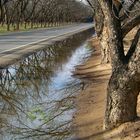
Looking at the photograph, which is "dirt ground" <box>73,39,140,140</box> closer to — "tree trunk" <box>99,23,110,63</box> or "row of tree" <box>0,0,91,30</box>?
"tree trunk" <box>99,23,110,63</box>

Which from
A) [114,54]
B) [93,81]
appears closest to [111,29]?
[114,54]

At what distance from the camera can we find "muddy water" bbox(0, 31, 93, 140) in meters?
9.35

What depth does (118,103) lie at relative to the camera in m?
8.29

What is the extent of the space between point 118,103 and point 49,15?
3918 inches

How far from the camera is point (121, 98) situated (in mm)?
8195

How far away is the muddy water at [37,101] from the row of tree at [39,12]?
45.4 metres

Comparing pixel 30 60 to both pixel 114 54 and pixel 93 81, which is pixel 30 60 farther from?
pixel 114 54

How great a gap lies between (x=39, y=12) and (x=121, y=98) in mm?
86034

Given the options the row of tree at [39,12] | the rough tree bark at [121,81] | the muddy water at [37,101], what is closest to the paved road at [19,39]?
the muddy water at [37,101]

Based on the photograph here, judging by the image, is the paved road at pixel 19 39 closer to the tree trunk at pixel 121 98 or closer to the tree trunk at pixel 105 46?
the tree trunk at pixel 105 46

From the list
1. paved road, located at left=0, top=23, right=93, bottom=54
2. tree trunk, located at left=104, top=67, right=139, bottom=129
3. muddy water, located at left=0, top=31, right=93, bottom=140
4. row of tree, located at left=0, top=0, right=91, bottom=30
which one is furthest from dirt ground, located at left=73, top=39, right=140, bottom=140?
row of tree, located at left=0, top=0, right=91, bottom=30

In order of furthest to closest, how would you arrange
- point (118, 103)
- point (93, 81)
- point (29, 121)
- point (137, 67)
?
point (93, 81)
point (29, 121)
point (118, 103)
point (137, 67)

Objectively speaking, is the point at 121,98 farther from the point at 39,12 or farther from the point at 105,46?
the point at 39,12

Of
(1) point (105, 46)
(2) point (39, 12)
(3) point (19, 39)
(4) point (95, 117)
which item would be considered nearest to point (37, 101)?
(4) point (95, 117)
